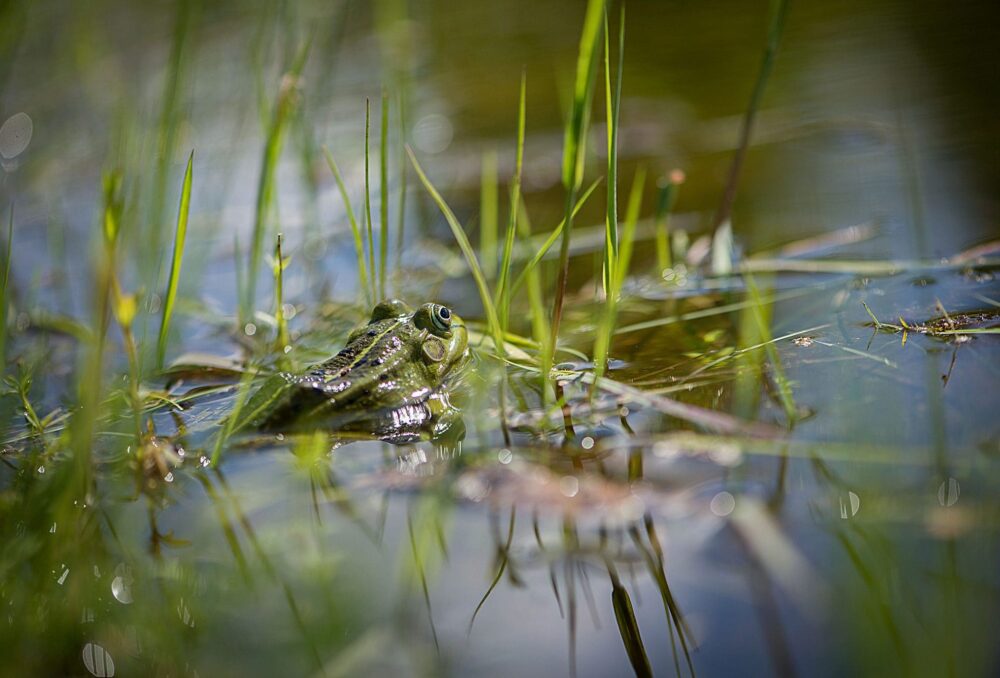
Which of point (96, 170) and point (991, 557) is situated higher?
point (96, 170)

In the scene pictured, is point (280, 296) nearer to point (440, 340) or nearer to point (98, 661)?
point (440, 340)

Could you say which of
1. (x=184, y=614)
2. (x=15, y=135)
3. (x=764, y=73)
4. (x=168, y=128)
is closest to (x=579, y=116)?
(x=764, y=73)

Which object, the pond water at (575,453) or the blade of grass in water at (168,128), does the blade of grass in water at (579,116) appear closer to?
the pond water at (575,453)

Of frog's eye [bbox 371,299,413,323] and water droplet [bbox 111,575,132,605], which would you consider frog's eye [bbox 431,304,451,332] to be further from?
water droplet [bbox 111,575,132,605]

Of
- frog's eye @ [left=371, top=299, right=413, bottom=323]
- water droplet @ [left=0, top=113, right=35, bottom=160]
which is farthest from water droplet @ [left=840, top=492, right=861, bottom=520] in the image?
water droplet @ [left=0, top=113, right=35, bottom=160]

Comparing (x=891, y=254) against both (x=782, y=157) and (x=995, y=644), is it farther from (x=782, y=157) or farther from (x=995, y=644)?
(x=995, y=644)

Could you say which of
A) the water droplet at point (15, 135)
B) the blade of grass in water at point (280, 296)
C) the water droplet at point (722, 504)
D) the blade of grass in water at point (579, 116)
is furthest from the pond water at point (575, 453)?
the water droplet at point (15, 135)

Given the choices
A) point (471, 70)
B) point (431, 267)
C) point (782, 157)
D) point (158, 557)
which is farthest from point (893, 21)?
point (158, 557)
